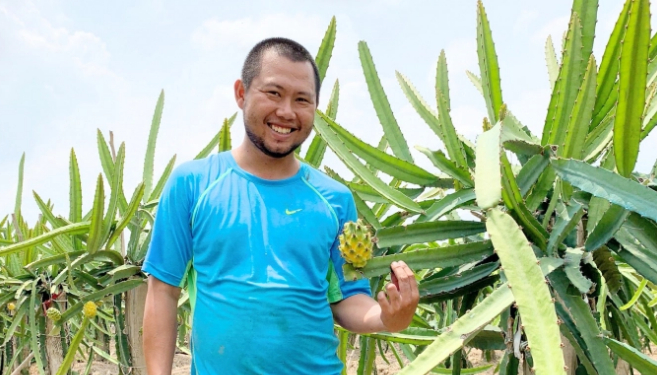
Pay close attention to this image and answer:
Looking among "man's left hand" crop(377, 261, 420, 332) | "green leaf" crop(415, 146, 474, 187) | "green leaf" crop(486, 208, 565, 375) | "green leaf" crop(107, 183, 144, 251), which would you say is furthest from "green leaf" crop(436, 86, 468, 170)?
"green leaf" crop(107, 183, 144, 251)

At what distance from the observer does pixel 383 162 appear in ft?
4.77

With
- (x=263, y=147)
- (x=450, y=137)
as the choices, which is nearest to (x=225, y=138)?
(x=263, y=147)

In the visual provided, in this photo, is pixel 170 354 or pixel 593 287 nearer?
pixel 593 287

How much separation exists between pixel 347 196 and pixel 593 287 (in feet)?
1.88

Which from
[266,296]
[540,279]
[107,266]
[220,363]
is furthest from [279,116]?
[107,266]

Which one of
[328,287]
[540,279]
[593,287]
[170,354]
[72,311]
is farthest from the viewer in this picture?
[72,311]

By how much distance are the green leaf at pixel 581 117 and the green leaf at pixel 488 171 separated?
25cm

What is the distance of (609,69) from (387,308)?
727 millimetres

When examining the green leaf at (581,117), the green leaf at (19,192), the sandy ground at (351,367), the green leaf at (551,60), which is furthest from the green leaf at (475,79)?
the sandy ground at (351,367)

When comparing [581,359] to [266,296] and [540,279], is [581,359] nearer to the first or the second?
[540,279]

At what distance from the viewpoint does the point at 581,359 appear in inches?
46.0

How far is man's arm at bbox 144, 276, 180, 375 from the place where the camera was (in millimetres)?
1258

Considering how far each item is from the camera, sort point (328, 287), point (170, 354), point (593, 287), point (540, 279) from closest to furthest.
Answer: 1. point (540, 279)
2. point (593, 287)
3. point (170, 354)
4. point (328, 287)

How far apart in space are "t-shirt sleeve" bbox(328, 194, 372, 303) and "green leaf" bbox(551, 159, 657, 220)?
515mm
